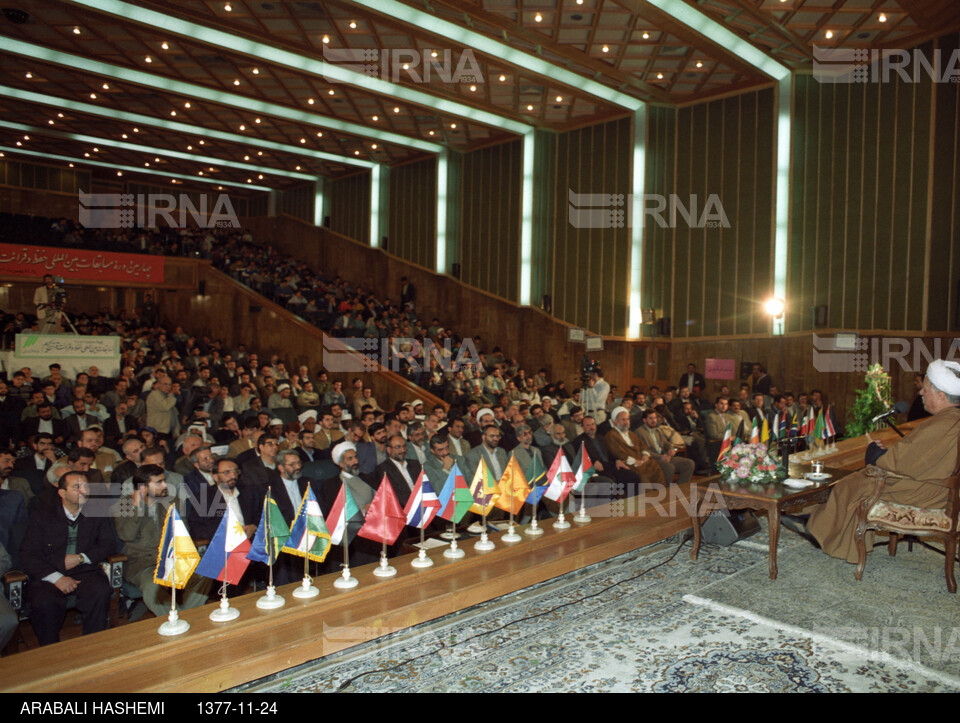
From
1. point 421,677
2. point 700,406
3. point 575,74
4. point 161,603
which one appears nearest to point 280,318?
point 575,74

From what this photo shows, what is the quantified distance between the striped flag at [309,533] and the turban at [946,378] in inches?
157

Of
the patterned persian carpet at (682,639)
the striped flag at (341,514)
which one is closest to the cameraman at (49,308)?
the striped flag at (341,514)

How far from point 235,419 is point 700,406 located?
701cm

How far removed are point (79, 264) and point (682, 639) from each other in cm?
1630

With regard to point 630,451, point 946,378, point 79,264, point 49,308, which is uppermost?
point 79,264

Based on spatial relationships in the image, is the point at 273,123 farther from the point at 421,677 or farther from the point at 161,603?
the point at 421,677

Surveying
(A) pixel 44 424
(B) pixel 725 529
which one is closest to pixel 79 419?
(A) pixel 44 424

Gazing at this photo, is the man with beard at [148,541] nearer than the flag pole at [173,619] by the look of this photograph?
No

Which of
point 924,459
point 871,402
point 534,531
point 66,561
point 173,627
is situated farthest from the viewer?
point 871,402

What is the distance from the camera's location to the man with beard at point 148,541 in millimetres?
3850

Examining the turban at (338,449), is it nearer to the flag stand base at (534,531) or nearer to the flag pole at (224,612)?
the flag stand base at (534,531)

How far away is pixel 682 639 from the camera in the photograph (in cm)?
365

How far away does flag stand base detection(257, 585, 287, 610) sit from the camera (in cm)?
328

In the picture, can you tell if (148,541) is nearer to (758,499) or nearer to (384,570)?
(384,570)
